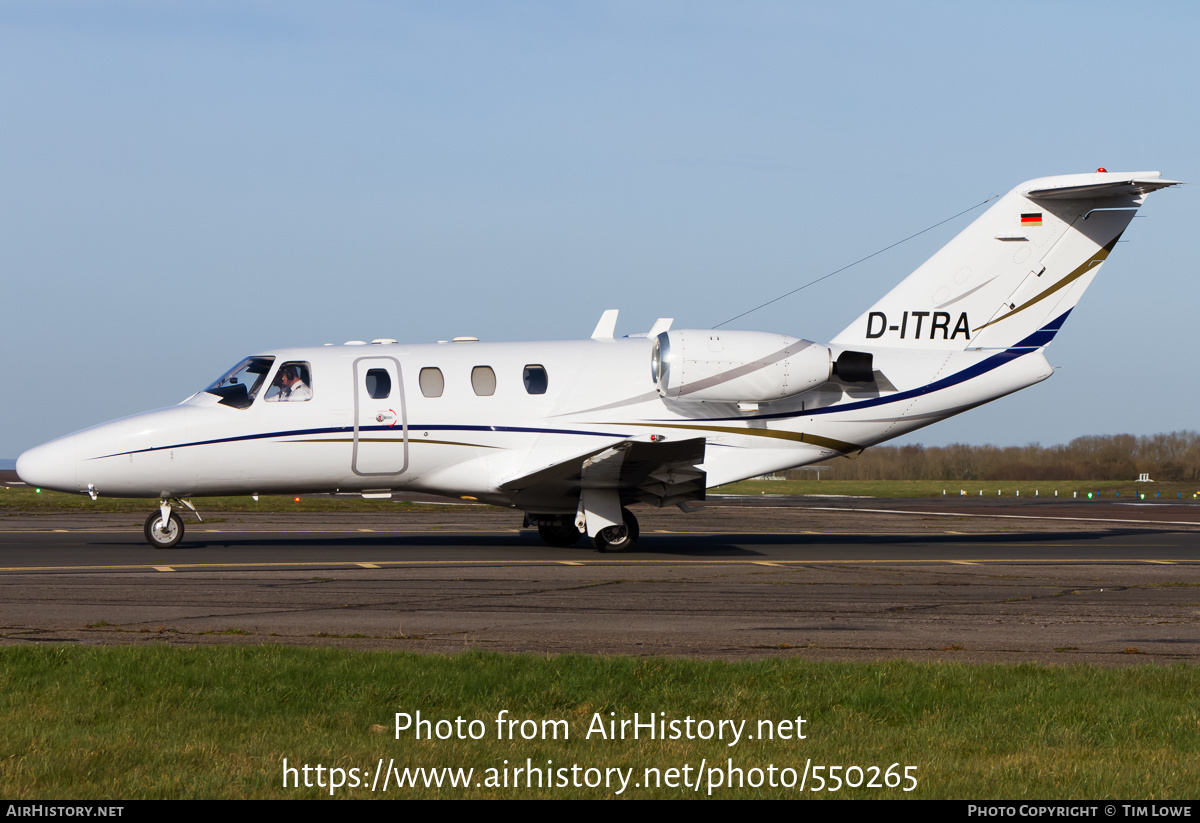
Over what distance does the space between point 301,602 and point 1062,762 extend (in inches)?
339

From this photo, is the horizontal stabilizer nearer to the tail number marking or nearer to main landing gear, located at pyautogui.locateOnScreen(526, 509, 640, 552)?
the tail number marking

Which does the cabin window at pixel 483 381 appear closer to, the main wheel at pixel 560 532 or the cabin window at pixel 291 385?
the cabin window at pixel 291 385

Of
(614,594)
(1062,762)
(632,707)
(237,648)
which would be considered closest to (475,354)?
(614,594)

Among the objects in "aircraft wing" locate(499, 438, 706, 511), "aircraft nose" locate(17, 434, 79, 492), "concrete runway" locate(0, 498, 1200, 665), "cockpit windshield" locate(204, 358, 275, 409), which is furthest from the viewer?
"cockpit windshield" locate(204, 358, 275, 409)

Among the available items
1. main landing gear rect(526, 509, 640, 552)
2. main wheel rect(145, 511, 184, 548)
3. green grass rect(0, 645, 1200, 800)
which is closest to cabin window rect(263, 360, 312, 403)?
main wheel rect(145, 511, 184, 548)

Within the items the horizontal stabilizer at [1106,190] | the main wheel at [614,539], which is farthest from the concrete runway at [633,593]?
the horizontal stabilizer at [1106,190]

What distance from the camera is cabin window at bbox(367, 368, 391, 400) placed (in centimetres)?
1866

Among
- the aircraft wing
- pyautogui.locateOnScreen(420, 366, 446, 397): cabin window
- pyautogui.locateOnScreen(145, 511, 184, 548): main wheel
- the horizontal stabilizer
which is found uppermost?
the horizontal stabilizer

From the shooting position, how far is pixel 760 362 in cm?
1867

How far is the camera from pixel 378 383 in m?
18.7

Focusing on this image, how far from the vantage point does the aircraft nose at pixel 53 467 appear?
17856 millimetres

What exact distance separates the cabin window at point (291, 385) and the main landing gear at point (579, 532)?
4625 mm

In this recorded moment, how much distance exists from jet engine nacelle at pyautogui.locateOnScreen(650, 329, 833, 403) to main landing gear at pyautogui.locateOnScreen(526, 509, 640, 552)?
2335 millimetres

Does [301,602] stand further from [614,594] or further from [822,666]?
[822,666]
